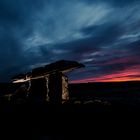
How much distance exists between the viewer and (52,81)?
52.1 feet

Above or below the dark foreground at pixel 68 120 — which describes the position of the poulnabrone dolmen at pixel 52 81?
above

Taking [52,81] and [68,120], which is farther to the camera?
[52,81]

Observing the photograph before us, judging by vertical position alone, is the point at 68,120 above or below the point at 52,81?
below

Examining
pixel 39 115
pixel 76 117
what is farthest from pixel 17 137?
pixel 76 117

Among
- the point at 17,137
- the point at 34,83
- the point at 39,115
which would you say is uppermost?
the point at 34,83

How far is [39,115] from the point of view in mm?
11852

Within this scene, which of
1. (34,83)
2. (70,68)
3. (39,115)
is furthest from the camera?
(34,83)

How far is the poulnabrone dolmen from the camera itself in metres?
14.7

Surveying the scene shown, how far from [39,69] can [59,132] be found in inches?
269

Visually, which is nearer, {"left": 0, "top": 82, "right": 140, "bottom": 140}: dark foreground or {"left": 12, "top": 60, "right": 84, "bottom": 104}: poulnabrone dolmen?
{"left": 0, "top": 82, "right": 140, "bottom": 140}: dark foreground

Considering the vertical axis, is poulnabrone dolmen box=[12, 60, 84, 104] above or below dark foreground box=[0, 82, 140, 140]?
above

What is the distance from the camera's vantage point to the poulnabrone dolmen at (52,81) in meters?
14.7

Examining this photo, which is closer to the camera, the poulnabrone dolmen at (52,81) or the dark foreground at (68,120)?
the dark foreground at (68,120)

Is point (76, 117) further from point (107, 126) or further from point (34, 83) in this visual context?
point (34, 83)
